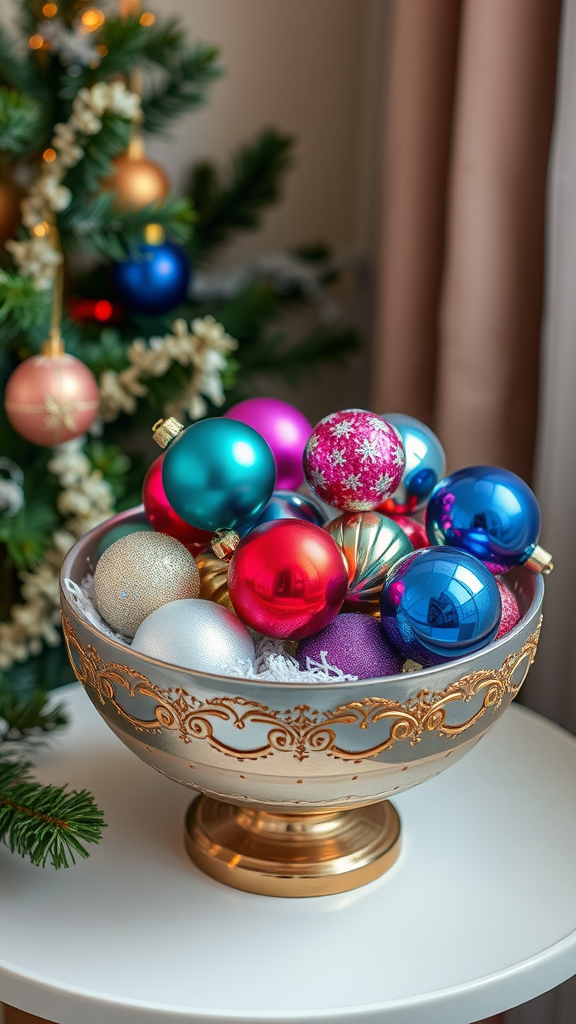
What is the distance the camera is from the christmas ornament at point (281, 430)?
0.67 metres

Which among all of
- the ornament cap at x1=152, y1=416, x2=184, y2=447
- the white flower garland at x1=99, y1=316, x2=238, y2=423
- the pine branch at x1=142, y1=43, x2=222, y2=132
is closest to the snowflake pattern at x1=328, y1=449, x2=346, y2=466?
the ornament cap at x1=152, y1=416, x2=184, y2=447

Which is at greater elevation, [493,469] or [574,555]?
[493,469]

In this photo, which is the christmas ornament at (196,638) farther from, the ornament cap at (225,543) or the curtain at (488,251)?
the curtain at (488,251)

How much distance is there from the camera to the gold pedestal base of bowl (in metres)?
0.61

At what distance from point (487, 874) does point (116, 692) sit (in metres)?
0.27

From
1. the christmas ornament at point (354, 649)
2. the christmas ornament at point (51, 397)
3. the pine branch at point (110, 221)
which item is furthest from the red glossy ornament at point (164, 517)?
the pine branch at point (110, 221)

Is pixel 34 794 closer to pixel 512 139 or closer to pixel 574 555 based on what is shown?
pixel 574 555

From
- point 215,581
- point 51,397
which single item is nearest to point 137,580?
point 215,581

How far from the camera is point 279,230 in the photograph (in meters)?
1.38

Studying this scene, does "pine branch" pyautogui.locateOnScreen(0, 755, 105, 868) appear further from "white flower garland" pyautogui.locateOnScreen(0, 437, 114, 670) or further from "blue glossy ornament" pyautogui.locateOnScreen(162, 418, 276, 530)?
"white flower garland" pyautogui.locateOnScreen(0, 437, 114, 670)

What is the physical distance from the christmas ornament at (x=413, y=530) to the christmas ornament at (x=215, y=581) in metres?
0.12

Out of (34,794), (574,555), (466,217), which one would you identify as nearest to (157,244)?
(466,217)

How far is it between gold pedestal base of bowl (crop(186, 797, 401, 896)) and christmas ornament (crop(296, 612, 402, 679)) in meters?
0.10

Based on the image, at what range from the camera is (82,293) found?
1.12m
